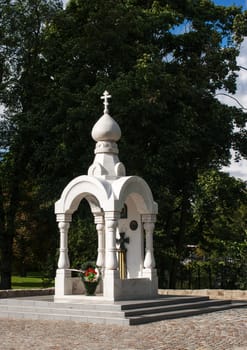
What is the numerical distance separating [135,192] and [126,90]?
21.5ft

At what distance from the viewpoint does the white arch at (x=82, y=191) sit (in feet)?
51.1

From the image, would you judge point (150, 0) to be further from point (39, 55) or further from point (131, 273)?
point (131, 273)

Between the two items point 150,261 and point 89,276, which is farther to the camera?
point 150,261

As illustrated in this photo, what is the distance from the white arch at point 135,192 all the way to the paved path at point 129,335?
353cm

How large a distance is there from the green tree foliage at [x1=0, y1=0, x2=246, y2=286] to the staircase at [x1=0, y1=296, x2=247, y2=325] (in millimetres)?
7458

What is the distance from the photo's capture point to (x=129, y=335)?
11.5 meters

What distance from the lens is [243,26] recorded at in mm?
24641

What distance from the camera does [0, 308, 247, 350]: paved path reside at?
10.2 m

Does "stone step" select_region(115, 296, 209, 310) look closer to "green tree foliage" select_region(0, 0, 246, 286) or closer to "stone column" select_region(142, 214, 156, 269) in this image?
"stone column" select_region(142, 214, 156, 269)

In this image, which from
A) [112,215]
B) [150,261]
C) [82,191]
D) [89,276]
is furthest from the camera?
[150,261]

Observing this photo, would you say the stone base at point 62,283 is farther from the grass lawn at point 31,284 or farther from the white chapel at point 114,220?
the grass lawn at point 31,284

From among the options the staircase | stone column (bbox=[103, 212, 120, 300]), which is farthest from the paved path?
stone column (bbox=[103, 212, 120, 300])

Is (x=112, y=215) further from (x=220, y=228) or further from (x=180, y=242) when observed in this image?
(x=220, y=228)

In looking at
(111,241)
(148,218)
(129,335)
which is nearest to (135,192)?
(148,218)
